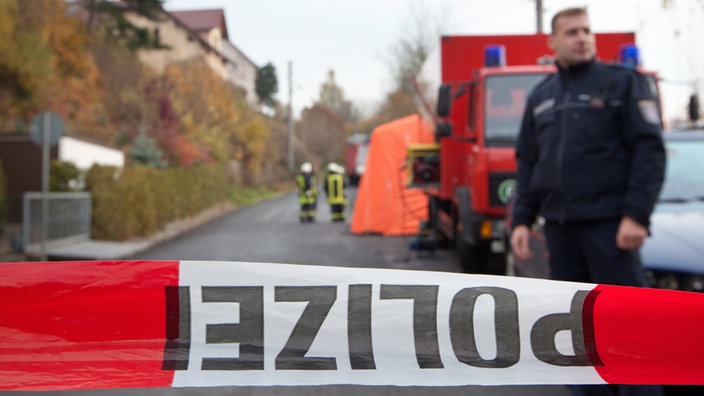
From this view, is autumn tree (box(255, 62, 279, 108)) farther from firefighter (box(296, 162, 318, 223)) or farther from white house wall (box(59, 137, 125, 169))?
firefighter (box(296, 162, 318, 223))

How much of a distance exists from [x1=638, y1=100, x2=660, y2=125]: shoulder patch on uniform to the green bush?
1477 centimetres

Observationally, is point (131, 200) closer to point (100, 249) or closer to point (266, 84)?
A: point (100, 249)

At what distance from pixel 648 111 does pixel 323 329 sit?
203cm

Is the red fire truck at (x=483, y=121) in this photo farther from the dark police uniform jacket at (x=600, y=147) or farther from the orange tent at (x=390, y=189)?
the dark police uniform jacket at (x=600, y=147)

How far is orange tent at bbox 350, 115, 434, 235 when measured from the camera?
16625 millimetres

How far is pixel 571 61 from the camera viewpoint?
153 inches

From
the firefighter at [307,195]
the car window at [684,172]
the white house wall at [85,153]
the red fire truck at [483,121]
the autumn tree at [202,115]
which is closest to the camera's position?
the car window at [684,172]

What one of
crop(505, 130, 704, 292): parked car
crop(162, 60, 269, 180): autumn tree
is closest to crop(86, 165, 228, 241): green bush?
crop(162, 60, 269, 180): autumn tree

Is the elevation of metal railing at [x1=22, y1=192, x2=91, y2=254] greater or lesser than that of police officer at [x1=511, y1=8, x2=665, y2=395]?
lesser

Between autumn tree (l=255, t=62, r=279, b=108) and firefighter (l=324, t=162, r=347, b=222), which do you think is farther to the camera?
autumn tree (l=255, t=62, r=279, b=108)

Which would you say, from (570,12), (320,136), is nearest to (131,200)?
(570,12)

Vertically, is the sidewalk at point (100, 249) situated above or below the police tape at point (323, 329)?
below

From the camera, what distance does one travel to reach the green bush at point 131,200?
17062 millimetres

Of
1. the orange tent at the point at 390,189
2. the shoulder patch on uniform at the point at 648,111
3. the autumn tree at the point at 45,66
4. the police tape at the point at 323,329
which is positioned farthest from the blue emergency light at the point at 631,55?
the autumn tree at the point at 45,66
